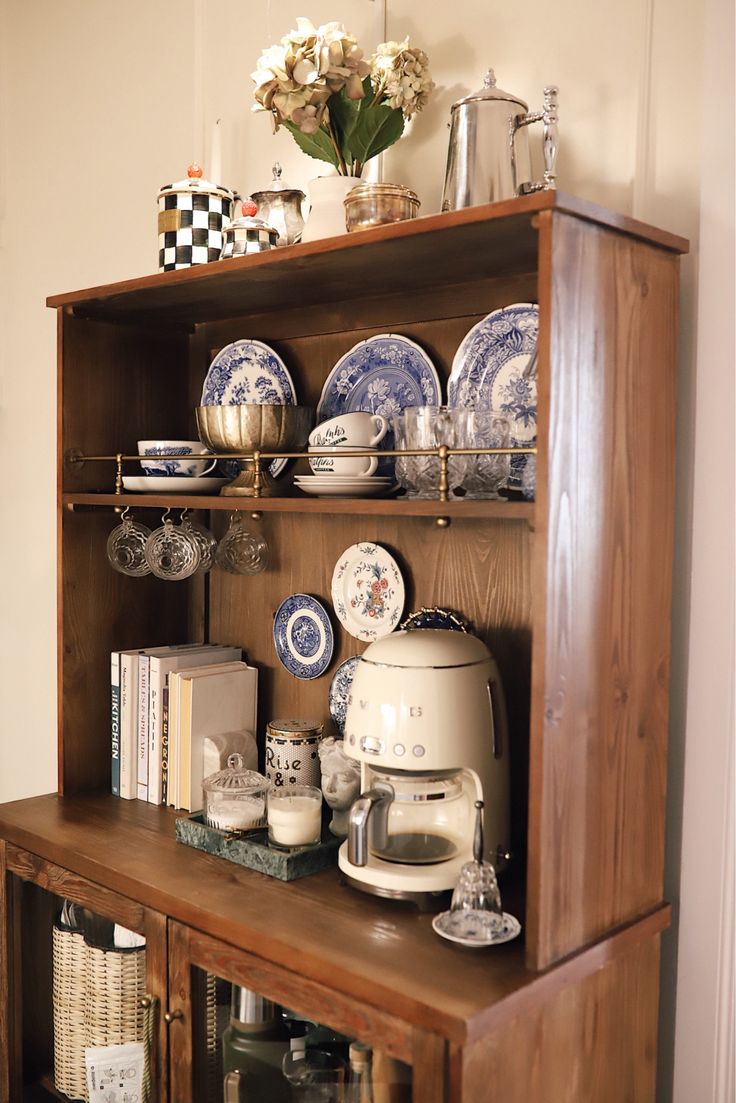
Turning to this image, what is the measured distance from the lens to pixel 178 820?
5.66 feet

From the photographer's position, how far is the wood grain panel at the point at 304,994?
1.21m

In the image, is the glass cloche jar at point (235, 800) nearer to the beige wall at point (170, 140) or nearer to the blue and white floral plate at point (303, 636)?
the blue and white floral plate at point (303, 636)

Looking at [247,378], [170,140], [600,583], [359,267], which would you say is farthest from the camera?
[170,140]

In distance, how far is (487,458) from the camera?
1.45 m

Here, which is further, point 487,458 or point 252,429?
point 252,429

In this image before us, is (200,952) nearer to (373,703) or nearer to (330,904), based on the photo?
(330,904)

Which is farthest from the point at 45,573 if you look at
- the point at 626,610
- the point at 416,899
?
the point at 626,610

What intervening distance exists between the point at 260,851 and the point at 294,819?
7cm

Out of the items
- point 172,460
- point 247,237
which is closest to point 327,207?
point 247,237

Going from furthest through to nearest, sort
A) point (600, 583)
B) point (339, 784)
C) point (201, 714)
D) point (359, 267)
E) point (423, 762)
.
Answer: point (201, 714) < point (339, 784) < point (359, 267) < point (423, 762) < point (600, 583)

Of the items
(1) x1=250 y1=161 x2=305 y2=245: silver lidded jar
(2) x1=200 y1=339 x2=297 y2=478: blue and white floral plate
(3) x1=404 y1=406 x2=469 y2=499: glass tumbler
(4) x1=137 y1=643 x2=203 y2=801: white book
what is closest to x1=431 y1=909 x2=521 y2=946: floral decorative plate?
(3) x1=404 y1=406 x2=469 y2=499: glass tumbler

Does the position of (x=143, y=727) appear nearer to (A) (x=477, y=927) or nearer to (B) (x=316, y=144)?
(A) (x=477, y=927)

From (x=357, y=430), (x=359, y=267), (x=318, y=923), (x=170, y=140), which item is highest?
(x=170, y=140)

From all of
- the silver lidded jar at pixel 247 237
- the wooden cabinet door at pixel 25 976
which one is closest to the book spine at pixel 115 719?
the wooden cabinet door at pixel 25 976
